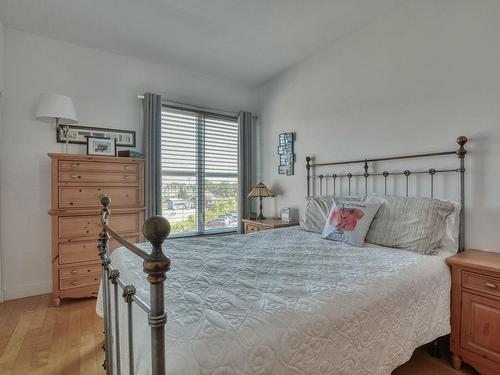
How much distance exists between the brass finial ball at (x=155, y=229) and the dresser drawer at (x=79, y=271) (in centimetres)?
253

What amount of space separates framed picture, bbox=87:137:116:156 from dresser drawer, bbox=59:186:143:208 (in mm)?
492

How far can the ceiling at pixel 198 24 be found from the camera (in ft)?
7.78

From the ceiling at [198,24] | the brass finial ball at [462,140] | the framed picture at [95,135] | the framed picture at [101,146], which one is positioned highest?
the ceiling at [198,24]

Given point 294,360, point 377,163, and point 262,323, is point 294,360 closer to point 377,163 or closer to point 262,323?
point 262,323

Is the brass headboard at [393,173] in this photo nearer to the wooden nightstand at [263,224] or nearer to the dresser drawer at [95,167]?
the wooden nightstand at [263,224]

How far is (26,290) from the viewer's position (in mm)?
2816

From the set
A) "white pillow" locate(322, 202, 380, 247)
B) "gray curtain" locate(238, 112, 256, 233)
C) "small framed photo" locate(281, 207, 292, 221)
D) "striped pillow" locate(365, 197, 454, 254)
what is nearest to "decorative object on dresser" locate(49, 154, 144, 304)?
"gray curtain" locate(238, 112, 256, 233)

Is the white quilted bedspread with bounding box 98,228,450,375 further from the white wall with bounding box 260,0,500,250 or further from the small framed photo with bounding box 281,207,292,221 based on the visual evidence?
the small framed photo with bounding box 281,207,292,221

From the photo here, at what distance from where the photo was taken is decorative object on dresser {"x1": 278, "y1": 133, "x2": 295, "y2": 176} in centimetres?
359

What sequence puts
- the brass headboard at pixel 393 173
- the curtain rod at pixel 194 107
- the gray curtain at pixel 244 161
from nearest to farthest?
1. the brass headboard at pixel 393 173
2. the curtain rod at pixel 194 107
3. the gray curtain at pixel 244 161

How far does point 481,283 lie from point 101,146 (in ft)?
11.5

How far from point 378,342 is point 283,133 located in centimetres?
289

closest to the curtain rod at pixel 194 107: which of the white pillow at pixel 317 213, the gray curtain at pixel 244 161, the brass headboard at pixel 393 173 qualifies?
the gray curtain at pixel 244 161

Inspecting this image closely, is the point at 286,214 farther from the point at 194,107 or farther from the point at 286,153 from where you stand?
the point at 194,107
